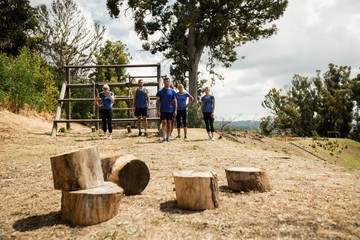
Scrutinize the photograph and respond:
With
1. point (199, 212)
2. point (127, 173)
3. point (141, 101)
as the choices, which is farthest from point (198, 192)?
point (141, 101)

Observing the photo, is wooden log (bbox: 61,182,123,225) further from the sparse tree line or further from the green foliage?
the sparse tree line

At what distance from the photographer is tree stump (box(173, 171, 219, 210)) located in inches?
138

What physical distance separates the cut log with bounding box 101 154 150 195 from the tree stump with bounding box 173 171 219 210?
0.63m

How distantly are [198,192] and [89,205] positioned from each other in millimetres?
1111

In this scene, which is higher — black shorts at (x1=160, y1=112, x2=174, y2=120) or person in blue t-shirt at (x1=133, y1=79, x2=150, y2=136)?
person in blue t-shirt at (x1=133, y1=79, x2=150, y2=136)

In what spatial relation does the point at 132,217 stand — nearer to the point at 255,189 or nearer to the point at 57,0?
the point at 255,189

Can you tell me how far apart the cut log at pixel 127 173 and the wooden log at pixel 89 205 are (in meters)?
0.66

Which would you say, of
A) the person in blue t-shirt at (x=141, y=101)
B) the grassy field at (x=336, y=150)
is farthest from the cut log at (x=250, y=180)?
the grassy field at (x=336, y=150)

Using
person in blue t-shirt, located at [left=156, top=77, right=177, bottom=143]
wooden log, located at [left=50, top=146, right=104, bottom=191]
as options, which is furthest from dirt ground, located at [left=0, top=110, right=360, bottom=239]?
person in blue t-shirt, located at [left=156, top=77, right=177, bottom=143]

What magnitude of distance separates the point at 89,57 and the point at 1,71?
548 inches

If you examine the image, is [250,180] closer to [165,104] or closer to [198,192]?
[198,192]

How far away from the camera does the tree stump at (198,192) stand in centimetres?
351

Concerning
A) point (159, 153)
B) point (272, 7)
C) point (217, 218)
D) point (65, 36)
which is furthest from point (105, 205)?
point (65, 36)

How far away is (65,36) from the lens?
25.3m
